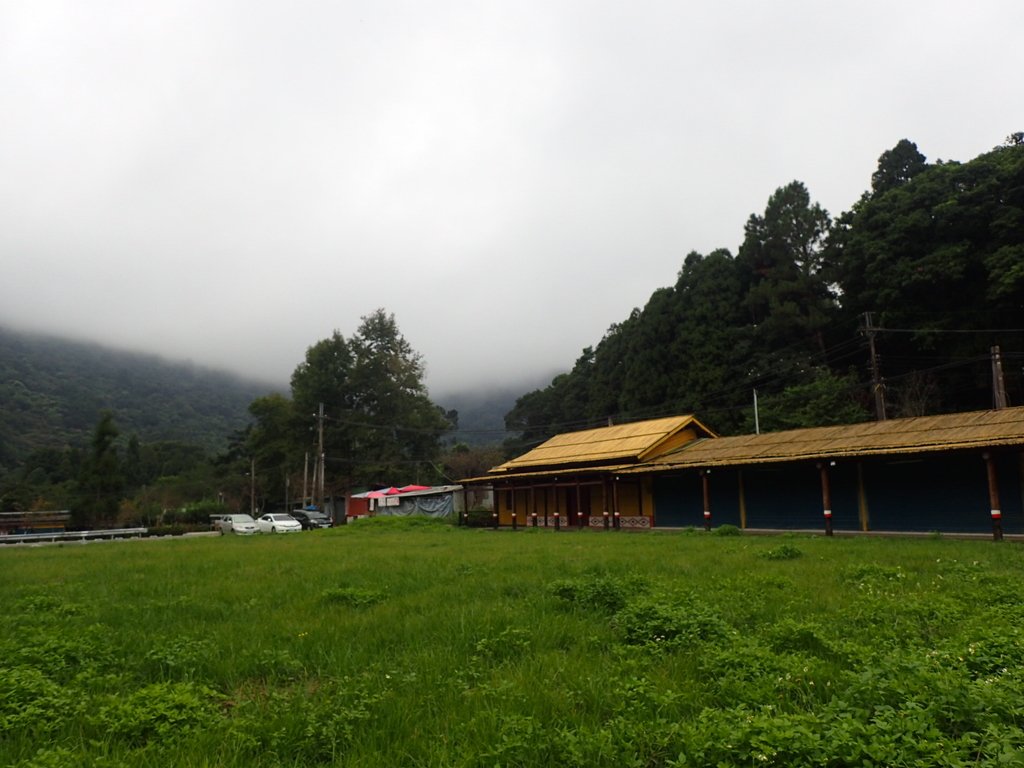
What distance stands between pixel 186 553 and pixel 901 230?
35811 mm

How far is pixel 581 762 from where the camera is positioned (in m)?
3.23

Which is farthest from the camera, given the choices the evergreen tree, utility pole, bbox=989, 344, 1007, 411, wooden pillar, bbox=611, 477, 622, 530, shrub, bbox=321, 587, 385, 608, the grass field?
the evergreen tree

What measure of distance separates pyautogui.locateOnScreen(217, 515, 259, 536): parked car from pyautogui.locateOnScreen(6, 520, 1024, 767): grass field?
27624mm

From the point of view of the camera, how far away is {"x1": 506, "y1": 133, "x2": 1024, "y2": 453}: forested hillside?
31.5 meters

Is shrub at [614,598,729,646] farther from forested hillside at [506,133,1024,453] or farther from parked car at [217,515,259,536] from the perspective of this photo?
parked car at [217,515,259,536]

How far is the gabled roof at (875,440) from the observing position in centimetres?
1664

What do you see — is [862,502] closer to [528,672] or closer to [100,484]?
[528,672]

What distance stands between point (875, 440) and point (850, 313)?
75.1 ft

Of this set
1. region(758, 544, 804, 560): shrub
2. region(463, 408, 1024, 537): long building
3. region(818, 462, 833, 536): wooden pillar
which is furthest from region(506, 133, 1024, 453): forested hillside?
region(758, 544, 804, 560): shrub

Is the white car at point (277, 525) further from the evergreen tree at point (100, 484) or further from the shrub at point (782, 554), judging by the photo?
the shrub at point (782, 554)

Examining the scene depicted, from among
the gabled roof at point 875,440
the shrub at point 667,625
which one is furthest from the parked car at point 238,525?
the shrub at point 667,625

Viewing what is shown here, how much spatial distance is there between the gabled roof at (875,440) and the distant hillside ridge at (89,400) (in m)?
57.7

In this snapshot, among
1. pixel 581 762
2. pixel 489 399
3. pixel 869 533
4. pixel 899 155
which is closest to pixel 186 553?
pixel 581 762

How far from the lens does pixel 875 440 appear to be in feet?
63.3
